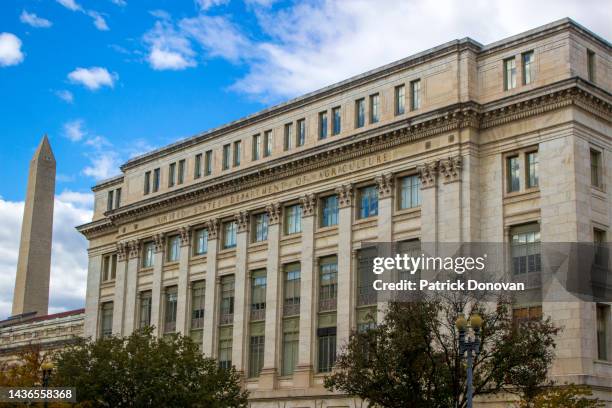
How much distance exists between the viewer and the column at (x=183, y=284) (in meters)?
71.7

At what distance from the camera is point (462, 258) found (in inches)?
2109

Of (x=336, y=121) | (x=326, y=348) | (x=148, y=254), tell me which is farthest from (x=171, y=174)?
(x=326, y=348)

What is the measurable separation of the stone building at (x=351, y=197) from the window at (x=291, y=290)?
132 mm

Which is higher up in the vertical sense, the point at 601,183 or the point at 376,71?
the point at 376,71

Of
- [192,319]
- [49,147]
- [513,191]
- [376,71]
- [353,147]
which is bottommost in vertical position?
[192,319]

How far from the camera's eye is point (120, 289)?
3108 inches

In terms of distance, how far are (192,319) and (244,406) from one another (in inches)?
674

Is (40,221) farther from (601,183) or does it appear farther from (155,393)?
(601,183)

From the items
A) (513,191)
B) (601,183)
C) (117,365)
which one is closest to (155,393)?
(117,365)

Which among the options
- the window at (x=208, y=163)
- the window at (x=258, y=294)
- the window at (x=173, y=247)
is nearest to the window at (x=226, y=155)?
the window at (x=208, y=163)

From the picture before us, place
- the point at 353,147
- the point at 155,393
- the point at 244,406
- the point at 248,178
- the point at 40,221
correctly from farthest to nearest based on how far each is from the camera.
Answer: the point at 40,221
the point at 248,178
the point at 353,147
the point at 244,406
the point at 155,393

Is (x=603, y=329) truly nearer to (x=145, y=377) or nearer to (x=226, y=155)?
(x=145, y=377)

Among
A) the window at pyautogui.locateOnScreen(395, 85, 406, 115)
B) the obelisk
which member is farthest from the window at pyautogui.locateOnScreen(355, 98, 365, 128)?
the obelisk

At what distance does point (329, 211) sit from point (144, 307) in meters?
20.5
